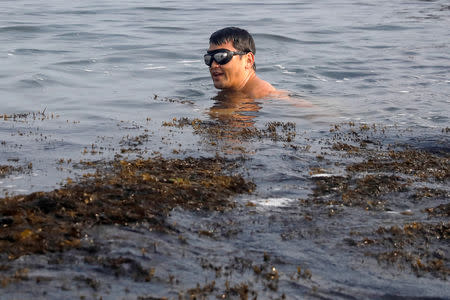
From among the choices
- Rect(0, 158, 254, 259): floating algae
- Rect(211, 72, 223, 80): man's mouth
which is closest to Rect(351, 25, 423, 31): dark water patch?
Rect(211, 72, 223, 80): man's mouth

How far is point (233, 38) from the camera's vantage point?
10.4 m

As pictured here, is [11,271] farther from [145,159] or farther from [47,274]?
[145,159]

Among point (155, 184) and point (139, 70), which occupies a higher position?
point (139, 70)

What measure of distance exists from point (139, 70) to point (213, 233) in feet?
31.7

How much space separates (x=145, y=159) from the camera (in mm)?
6367

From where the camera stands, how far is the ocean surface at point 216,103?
12.6 feet

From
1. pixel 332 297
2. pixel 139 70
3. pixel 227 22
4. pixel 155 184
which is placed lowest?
pixel 332 297

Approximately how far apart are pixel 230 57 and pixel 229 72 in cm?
33

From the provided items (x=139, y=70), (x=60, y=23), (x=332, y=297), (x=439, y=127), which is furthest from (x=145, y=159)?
(x=60, y=23)

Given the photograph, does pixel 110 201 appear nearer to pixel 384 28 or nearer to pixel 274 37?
pixel 274 37

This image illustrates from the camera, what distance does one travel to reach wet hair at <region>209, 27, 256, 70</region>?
1031cm

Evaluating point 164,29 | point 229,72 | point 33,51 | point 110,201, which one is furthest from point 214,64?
point 164,29

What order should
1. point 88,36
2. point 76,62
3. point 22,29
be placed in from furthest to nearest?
point 22,29 < point 88,36 < point 76,62

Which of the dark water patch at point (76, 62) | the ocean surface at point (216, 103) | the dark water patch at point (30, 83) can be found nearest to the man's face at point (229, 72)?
the ocean surface at point (216, 103)
